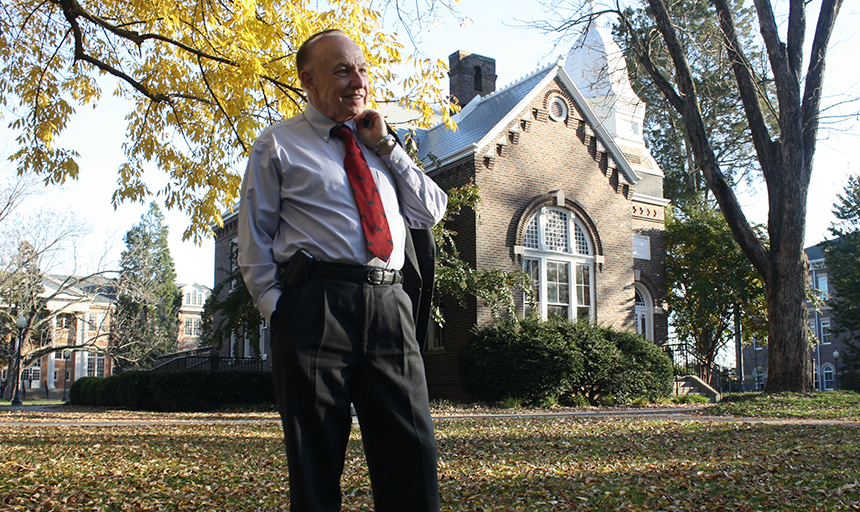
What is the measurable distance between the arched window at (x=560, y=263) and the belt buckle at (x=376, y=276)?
15.9 meters

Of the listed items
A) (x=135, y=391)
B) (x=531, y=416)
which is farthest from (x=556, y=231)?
(x=135, y=391)

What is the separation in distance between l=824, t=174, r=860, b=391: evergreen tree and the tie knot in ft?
110

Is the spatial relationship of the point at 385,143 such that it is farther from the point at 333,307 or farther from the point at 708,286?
the point at 708,286

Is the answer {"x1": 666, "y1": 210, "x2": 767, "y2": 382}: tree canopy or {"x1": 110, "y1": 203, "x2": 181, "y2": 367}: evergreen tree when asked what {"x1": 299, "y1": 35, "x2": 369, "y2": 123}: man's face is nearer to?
{"x1": 666, "y1": 210, "x2": 767, "y2": 382}: tree canopy

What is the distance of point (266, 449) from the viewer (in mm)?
7324

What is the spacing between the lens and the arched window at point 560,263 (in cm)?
1845

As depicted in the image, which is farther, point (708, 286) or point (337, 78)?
point (708, 286)

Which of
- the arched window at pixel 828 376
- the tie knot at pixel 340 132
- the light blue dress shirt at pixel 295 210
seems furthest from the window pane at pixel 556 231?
the arched window at pixel 828 376

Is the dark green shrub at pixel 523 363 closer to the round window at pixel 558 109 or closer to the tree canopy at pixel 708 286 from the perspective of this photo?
the round window at pixel 558 109

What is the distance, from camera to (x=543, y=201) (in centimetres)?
1869

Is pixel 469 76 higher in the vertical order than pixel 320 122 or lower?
higher

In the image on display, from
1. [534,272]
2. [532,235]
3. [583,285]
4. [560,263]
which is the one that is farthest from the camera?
[583,285]

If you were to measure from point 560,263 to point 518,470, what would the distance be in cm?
1372

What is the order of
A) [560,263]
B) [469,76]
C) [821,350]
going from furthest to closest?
[821,350], [469,76], [560,263]
